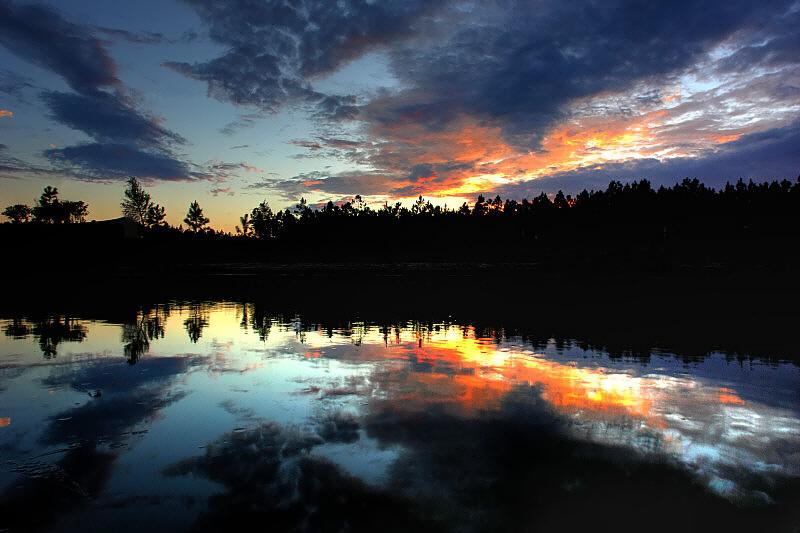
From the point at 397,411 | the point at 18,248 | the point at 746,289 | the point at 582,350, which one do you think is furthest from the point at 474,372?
the point at 18,248

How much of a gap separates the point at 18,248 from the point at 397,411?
311ft

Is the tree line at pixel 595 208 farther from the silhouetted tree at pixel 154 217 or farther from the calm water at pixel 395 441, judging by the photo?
the calm water at pixel 395 441

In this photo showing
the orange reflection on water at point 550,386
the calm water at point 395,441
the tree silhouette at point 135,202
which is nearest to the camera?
the calm water at point 395,441

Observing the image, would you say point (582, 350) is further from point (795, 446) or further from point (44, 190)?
point (44, 190)

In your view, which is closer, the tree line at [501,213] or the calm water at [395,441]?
the calm water at [395,441]

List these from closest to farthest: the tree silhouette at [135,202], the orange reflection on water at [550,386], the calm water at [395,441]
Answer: the calm water at [395,441] → the orange reflection on water at [550,386] → the tree silhouette at [135,202]

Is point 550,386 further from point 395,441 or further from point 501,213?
point 501,213

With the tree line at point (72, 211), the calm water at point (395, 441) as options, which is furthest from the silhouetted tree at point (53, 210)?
the calm water at point (395, 441)

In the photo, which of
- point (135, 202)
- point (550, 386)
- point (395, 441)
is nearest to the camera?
point (395, 441)

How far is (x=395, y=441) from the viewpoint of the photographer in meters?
8.54

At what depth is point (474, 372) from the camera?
13289mm

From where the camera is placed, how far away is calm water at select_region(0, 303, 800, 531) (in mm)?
6273

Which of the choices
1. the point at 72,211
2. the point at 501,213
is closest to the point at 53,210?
the point at 72,211

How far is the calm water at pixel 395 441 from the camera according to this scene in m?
6.27
